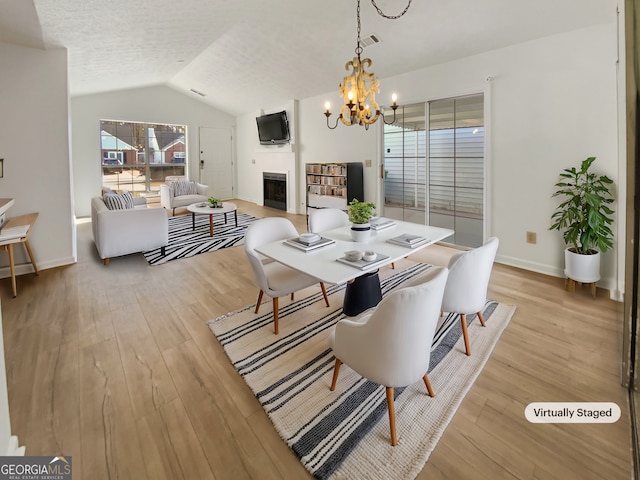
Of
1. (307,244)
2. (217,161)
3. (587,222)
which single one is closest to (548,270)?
(587,222)

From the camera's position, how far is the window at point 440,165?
417cm

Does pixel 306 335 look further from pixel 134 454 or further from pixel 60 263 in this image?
pixel 60 263

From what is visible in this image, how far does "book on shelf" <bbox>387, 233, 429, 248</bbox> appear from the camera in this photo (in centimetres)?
228

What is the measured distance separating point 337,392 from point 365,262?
0.75 metres

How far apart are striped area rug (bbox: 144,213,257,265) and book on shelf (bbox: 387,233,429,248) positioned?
306cm

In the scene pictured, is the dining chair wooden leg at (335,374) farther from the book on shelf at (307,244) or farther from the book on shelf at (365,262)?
the book on shelf at (307,244)

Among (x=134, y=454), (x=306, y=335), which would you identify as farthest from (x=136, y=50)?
(x=134, y=454)

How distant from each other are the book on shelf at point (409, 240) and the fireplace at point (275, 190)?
552 centimetres

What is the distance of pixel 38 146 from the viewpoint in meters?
3.64

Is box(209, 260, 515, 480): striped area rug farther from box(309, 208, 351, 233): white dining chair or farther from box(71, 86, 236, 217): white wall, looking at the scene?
box(71, 86, 236, 217): white wall

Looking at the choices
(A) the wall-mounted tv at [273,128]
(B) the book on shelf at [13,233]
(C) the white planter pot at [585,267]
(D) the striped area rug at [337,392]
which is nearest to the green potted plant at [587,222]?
(C) the white planter pot at [585,267]

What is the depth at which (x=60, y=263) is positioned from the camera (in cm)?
394

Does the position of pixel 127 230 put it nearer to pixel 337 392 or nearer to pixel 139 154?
pixel 337 392

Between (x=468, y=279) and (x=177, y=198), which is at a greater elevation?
(x=177, y=198)
